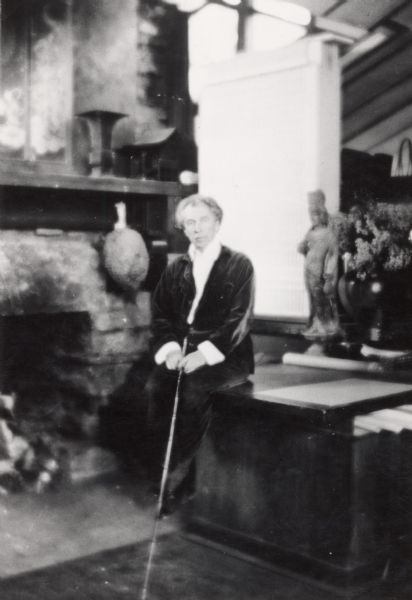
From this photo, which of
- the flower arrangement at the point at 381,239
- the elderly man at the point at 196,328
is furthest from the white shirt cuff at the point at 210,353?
the flower arrangement at the point at 381,239

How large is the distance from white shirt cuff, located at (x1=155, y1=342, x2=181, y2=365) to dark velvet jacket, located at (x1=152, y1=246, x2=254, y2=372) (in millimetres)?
26

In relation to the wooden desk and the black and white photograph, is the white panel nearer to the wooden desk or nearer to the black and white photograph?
the black and white photograph

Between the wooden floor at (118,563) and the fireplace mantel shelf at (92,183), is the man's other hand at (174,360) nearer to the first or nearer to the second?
the wooden floor at (118,563)

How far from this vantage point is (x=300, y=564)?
2.98 meters

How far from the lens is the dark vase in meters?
4.12

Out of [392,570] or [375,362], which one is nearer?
[392,570]

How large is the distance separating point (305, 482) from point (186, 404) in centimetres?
74

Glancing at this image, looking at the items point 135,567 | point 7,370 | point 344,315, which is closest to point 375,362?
point 344,315

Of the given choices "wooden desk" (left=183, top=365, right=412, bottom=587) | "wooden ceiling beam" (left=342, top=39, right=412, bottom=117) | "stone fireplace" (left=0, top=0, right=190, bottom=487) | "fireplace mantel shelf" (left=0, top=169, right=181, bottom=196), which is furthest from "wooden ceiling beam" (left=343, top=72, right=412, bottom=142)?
"wooden desk" (left=183, top=365, right=412, bottom=587)

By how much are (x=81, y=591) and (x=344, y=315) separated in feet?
7.62

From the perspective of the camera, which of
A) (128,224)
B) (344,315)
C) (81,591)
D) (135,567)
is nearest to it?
(81,591)

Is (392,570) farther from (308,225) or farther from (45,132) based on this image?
(45,132)

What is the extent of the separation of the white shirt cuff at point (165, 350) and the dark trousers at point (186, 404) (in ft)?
0.15

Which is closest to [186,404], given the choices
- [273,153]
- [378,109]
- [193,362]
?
[193,362]
